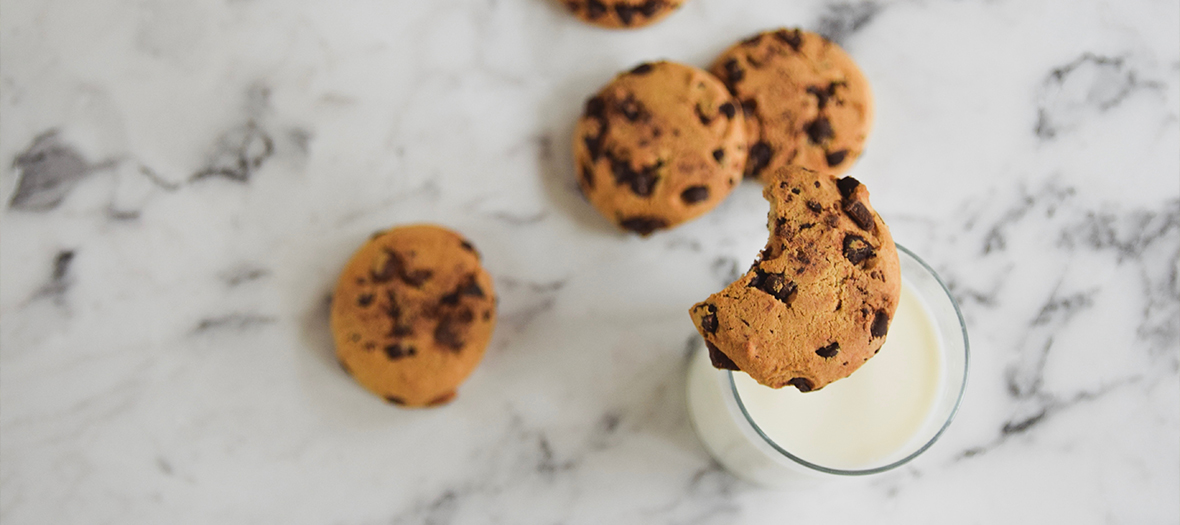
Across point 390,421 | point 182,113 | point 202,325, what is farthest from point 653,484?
point 182,113

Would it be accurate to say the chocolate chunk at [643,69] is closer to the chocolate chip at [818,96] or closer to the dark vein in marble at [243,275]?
the chocolate chip at [818,96]

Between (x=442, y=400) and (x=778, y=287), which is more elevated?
(x=778, y=287)

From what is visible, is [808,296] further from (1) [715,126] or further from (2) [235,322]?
(2) [235,322]

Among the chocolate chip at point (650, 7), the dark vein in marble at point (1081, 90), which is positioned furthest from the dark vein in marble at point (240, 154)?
the dark vein in marble at point (1081, 90)

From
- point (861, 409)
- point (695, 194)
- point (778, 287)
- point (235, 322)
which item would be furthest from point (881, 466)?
point (235, 322)

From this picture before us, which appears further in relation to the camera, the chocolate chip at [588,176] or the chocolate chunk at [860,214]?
the chocolate chip at [588,176]

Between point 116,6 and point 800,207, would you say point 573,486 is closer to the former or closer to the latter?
point 800,207
